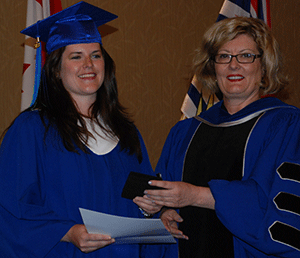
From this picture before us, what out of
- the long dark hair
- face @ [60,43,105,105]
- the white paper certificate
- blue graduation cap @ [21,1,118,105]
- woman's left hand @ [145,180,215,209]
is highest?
blue graduation cap @ [21,1,118,105]

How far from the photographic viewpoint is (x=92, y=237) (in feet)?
4.91

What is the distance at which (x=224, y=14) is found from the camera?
9.32ft

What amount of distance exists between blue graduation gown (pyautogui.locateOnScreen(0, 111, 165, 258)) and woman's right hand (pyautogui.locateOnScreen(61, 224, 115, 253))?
0.14 feet

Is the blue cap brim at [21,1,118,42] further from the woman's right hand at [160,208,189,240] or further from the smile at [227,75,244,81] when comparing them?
the woman's right hand at [160,208,189,240]

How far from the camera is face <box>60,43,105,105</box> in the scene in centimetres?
184

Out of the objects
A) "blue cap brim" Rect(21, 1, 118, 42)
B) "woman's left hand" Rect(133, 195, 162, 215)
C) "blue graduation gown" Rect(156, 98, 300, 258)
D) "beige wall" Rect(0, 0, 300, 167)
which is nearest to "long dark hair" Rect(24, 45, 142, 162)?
"blue cap brim" Rect(21, 1, 118, 42)

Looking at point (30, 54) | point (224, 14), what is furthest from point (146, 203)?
point (224, 14)

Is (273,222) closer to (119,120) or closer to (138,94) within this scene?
(119,120)

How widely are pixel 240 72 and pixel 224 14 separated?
1.08 metres

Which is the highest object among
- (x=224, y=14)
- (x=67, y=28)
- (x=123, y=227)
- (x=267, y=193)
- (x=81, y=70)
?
(x=224, y=14)

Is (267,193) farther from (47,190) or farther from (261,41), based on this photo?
(47,190)

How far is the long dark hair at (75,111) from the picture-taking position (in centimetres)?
176

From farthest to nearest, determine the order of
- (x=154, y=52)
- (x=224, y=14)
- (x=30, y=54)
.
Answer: (x=154, y=52) < (x=224, y=14) < (x=30, y=54)

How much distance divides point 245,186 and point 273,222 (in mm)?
195
